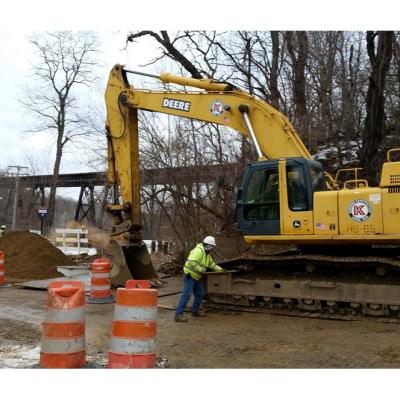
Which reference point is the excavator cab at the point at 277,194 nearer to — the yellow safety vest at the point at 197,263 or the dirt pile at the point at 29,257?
the yellow safety vest at the point at 197,263

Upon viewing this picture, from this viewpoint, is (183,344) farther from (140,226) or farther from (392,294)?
(140,226)

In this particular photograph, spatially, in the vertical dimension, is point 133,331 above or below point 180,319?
above

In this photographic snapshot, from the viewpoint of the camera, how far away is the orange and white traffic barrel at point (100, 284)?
10.8m

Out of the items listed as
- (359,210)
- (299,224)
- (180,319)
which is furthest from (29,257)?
(359,210)

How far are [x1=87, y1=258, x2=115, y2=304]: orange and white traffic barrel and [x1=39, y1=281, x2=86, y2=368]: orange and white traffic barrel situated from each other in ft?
17.3

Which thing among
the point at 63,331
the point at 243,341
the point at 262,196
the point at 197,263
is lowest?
the point at 243,341

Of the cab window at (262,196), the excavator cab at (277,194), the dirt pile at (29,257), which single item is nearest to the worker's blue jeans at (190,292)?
the excavator cab at (277,194)

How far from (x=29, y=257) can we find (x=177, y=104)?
854 centimetres

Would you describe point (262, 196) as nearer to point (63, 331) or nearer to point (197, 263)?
point (197, 263)

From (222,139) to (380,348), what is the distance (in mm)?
11610

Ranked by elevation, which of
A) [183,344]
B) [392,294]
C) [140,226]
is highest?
[140,226]

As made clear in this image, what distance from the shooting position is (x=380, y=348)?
266 inches

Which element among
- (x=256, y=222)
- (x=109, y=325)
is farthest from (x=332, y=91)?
(x=109, y=325)

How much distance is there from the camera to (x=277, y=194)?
927 centimetres
